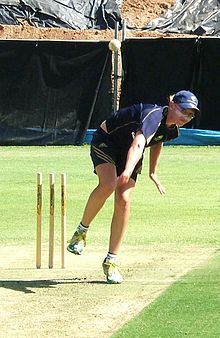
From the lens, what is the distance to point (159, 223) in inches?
455

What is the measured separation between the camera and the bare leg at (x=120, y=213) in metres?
7.99

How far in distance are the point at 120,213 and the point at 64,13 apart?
2391 centimetres

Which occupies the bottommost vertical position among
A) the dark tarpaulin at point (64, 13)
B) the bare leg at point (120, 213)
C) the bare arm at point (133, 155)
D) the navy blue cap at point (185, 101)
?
the dark tarpaulin at point (64, 13)

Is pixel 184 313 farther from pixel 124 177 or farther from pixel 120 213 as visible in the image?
pixel 120 213

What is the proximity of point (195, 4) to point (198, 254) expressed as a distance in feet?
77.0

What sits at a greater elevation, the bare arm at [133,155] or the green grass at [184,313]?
the bare arm at [133,155]

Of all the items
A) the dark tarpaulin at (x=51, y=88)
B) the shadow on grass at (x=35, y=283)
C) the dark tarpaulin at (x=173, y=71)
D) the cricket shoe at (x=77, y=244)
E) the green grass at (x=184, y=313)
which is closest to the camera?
the green grass at (x=184, y=313)

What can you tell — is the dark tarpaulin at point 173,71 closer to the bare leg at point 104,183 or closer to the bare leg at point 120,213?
the bare leg at point 104,183

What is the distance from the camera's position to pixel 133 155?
7555 millimetres

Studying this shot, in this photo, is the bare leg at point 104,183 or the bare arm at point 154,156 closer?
the bare leg at point 104,183

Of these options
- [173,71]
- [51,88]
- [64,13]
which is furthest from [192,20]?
[51,88]

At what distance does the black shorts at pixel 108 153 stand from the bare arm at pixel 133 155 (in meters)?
0.49

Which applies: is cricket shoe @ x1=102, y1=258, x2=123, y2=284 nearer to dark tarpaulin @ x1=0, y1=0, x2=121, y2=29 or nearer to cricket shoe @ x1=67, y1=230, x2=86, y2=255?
cricket shoe @ x1=67, y1=230, x2=86, y2=255

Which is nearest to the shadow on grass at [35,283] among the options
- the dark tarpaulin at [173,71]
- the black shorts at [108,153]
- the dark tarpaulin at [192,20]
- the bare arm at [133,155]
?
the black shorts at [108,153]
